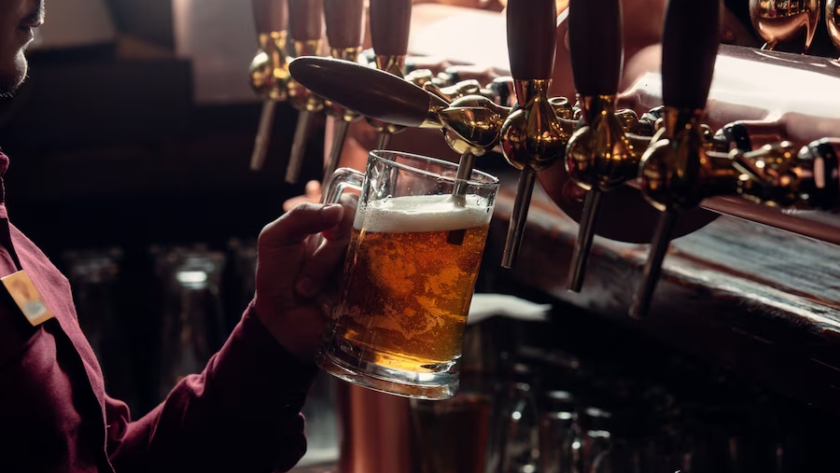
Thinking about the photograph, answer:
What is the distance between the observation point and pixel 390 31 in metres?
0.97

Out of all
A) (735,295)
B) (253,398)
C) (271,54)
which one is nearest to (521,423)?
(253,398)

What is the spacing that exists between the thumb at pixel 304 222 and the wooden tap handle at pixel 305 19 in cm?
26

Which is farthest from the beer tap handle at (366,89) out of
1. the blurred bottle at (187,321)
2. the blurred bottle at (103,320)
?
the blurred bottle at (103,320)

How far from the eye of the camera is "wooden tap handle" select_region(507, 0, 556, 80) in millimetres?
724

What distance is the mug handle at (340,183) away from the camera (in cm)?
112

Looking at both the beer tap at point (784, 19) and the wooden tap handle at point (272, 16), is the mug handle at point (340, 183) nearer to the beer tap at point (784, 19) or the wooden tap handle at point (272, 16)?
the wooden tap handle at point (272, 16)

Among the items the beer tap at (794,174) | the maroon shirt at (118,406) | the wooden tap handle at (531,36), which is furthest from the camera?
the maroon shirt at (118,406)

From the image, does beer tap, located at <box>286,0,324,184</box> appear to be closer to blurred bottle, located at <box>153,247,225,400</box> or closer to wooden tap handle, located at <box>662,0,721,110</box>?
wooden tap handle, located at <box>662,0,721,110</box>

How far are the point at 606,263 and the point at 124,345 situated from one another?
1427mm

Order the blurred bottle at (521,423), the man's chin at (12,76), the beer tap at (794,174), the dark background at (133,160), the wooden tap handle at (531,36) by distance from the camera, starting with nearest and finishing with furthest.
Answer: the beer tap at (794,174), the wooden tap handle at (531,36), the man's chin at (12,76), the blurred bottle at (521,423), the dark background at (133,160)

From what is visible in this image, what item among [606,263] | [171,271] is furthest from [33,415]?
[171,271]

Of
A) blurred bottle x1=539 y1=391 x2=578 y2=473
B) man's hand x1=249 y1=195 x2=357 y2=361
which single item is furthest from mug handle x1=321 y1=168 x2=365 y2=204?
blurred bottle x1=539 y1=391 x2=578 y2=473

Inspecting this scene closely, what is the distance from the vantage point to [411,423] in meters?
1.42

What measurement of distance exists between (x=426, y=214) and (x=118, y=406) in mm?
744
